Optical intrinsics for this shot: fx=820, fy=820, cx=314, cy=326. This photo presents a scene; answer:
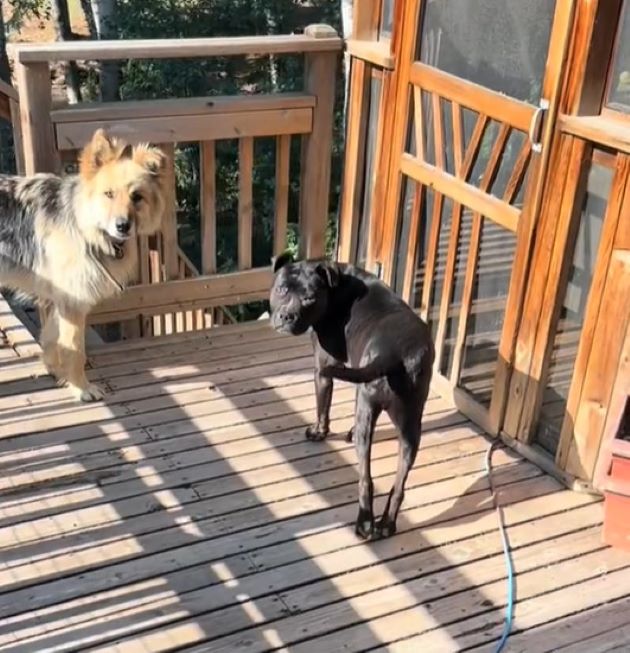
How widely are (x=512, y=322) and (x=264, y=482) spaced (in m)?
1.14

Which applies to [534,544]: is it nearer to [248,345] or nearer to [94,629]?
[94,629]

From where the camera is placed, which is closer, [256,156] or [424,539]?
[424,539]

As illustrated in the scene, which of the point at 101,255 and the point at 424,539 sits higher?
the point at 101,255

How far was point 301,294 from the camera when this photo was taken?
9.13 feet

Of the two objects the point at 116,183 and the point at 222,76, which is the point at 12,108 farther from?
the point at 222,76

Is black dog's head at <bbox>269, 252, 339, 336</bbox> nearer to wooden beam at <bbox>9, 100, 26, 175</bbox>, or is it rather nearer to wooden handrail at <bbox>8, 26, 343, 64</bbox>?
wooden handrail at <bbox>8, 26, 343, 64</bbox>

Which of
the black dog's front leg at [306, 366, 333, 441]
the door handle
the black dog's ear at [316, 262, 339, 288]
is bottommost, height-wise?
the black dog's front leg at [306, 366, 333, 441]

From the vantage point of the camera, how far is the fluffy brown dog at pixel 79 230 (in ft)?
10.5

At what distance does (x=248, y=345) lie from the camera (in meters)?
4.11

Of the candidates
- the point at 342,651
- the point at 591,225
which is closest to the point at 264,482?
the point at 342,651

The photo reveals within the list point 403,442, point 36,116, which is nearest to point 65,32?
point 36,116

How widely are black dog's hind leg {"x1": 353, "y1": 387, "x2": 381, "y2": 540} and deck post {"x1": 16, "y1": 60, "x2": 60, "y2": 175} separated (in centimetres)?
175

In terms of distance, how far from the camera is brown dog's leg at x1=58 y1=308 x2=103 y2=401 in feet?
11.4

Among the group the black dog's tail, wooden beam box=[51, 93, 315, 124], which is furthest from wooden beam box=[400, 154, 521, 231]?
the black dog's tail
